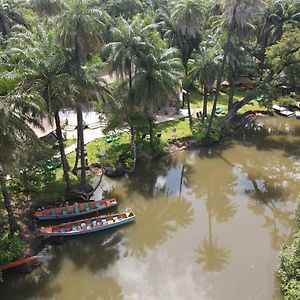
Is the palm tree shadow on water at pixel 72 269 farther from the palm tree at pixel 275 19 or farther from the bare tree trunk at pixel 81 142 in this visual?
the palm tree at pixel 275 19

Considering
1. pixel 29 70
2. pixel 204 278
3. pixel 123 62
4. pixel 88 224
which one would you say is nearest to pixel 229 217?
pixel 204 278

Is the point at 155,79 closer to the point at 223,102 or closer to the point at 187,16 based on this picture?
the point at 187,16

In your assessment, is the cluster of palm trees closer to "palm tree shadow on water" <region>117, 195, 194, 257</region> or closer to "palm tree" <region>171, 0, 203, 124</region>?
"palm tree" <region>171, 0, 203, 124</region>

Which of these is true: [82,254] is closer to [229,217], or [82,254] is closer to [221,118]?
[229,217]

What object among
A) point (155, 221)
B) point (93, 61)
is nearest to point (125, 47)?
point (93, 61)

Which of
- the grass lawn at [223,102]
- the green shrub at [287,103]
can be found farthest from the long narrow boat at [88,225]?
the green shrub at [287,103]

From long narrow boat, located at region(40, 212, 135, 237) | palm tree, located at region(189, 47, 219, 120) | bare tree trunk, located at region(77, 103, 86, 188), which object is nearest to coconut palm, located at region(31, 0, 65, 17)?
palm tree, located at region(189, 47, 219, 120)
